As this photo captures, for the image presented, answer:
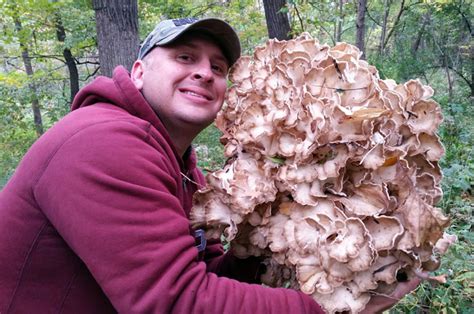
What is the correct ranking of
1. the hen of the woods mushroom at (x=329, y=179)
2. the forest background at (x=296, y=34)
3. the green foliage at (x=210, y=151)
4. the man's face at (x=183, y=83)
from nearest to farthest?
the hen of the woods mushroom at (x=329, y=179), the man's face at (x=183, y=83), the forest background at (x=296, y=34), the green foliage at (x=210, y=151)

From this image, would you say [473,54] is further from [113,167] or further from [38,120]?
[38,120]

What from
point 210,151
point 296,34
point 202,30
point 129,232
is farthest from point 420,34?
point 129,232

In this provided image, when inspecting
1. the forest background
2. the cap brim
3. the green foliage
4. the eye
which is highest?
the cap brim

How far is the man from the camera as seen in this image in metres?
1.51

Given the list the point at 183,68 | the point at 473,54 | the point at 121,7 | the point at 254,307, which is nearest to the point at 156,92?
the point at 183,68

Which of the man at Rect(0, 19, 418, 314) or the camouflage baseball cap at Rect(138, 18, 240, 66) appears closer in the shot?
the man at Rect(0, 19, 418, 314)

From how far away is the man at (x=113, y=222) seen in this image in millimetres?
1515

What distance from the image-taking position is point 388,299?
1.84 meters

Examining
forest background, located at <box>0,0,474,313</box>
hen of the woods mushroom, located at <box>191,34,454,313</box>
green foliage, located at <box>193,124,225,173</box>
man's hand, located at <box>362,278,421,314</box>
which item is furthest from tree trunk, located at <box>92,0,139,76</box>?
man's hand, located at <box>362,278,421,314</box>

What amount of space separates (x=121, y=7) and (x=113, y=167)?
3.91 m

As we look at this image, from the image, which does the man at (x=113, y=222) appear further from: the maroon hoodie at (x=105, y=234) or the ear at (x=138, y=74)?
the ear at (x=138, y=74)

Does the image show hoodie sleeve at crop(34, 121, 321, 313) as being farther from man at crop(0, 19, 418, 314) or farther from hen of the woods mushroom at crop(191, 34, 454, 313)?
hen of the woods mushroom at crop(191, 34, 454, 313)

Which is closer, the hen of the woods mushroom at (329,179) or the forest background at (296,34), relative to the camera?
the hen of the woods mushroom at (329,179)

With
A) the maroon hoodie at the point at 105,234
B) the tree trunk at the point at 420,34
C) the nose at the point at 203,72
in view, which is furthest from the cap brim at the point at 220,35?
the tree trunk at the point at 420,34
